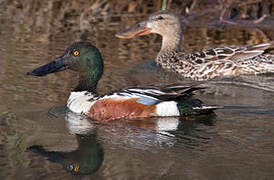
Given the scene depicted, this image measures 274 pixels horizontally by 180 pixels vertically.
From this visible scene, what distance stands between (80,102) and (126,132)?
3.53 feet

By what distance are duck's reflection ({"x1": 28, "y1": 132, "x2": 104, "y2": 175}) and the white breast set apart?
3.37 ft

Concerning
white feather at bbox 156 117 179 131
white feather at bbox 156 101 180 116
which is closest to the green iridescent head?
white feather at bbox 156 101 180 116

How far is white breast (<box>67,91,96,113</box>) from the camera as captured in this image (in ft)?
25.0

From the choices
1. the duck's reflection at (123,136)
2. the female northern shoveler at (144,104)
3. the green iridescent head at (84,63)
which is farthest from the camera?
the green iridescent head at (84,63)

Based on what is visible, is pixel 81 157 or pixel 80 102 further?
pixel 80 102

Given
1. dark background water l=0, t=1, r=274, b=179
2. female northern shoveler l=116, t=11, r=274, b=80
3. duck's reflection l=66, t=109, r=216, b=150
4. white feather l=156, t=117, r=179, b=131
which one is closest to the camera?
dark background water l=0, t=1, r=274, b=179

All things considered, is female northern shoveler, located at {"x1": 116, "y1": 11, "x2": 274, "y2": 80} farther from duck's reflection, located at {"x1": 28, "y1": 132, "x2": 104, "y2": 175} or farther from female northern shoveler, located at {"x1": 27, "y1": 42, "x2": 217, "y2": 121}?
duck's reflection, located at {"x1": 28, "y1": 132, "x2": 104, "y2": 175}

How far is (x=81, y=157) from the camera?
6.14m

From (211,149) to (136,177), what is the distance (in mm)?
1107

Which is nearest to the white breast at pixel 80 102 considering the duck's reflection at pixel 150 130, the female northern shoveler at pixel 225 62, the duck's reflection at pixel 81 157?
the duck's reflection at pixel 150 130

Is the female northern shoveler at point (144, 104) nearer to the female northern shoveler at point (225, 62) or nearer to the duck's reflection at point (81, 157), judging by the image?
the duck's reflection at point (81, 157)

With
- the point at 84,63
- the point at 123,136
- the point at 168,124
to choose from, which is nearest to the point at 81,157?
the point at 123,136

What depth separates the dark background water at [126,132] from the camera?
18.6 ft

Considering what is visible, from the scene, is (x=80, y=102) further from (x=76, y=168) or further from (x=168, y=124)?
Answer: (x=76, y=168)
